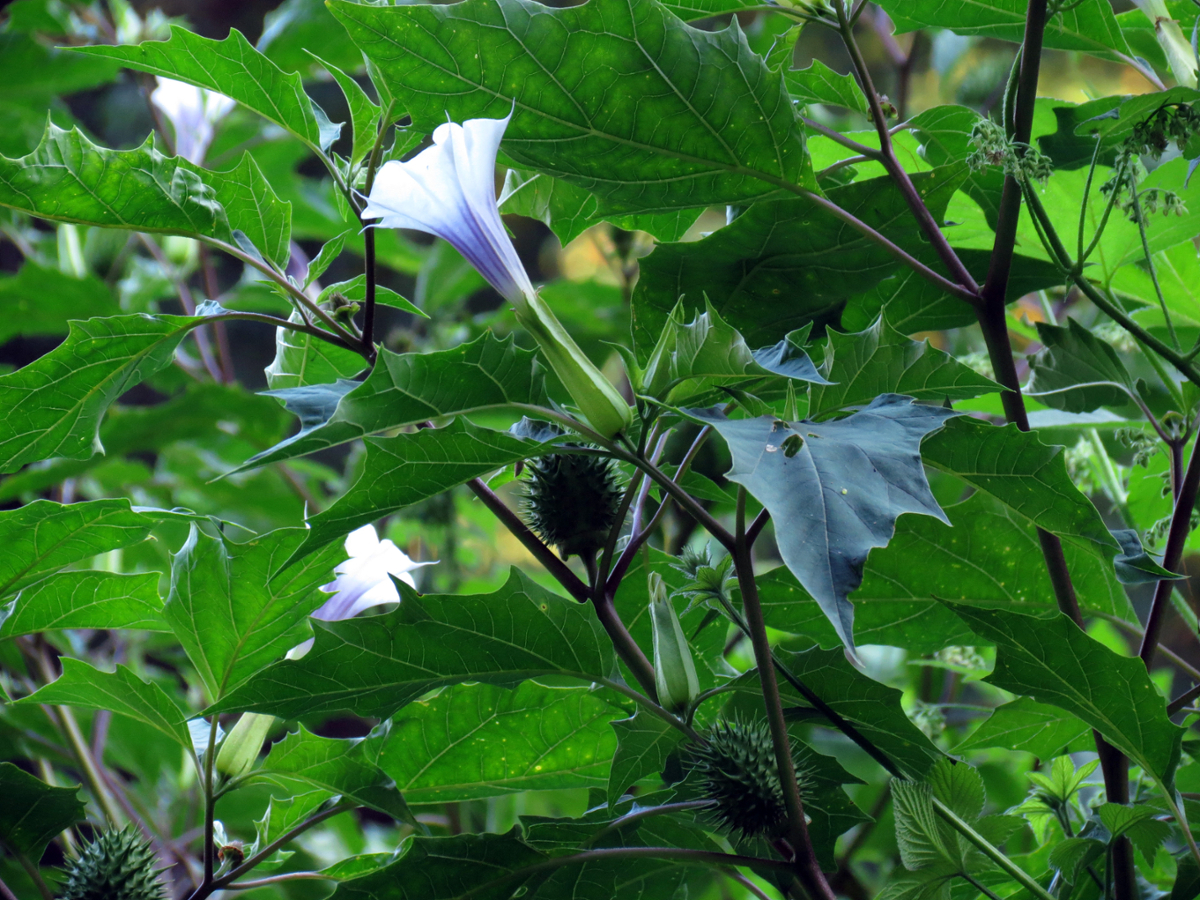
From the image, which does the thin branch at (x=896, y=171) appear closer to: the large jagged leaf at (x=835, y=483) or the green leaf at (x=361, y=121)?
the large jagged leaf at (x=835, y=483)

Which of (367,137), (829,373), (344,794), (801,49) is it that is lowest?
(344,794)

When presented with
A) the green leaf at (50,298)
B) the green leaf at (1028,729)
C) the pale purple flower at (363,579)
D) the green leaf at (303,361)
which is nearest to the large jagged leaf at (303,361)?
the green leaf at (303,361)

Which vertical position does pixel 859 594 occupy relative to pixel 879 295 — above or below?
below

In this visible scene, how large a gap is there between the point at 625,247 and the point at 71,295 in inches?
28.4

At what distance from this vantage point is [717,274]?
0.54 meters

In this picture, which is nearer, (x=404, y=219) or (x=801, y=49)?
(x=404, y=219)

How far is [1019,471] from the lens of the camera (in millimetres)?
450

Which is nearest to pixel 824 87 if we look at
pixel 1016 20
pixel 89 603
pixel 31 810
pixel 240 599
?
pixel 1016 20

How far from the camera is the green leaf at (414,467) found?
1.35 feet

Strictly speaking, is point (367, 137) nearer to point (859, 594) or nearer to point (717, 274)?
point (717, 274)

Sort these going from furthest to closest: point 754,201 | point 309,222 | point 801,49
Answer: point 801,49 < point 309,222 < point 754,201

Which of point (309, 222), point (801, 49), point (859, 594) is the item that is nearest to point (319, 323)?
point (859, 594)

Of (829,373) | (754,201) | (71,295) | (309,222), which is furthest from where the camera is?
(309,222)

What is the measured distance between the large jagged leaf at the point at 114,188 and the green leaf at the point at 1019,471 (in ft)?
1.35
